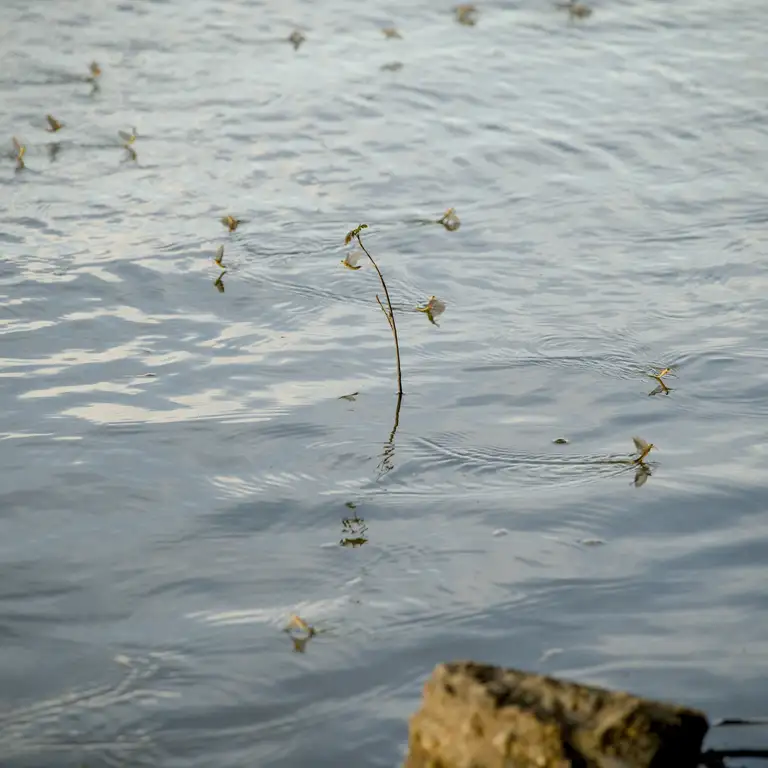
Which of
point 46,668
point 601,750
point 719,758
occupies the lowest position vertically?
point 46,668

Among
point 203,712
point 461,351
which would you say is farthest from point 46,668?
point 461,351

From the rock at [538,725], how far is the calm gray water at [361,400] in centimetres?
45

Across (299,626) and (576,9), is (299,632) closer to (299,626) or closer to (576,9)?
(299,626)

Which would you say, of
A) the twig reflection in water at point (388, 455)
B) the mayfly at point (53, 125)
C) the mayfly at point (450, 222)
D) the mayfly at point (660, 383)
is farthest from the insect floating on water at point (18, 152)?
the mayfly at point (660, 383)

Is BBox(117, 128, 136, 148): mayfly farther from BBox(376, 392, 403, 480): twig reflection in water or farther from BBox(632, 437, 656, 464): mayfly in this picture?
BBox(632, 437, 656, 464): mayfly

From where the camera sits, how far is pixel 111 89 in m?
8.56

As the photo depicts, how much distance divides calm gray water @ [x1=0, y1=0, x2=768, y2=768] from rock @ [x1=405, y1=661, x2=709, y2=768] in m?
0.45

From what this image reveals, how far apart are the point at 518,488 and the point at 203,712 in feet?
4.76

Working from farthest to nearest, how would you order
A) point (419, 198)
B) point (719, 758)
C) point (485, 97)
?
point (485, 97) → point (419, 198) → point (719, 758)

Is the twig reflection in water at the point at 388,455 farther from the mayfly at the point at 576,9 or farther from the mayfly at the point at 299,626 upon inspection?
the mayfly at the point at 576,9

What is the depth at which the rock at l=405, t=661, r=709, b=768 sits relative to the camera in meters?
2.14

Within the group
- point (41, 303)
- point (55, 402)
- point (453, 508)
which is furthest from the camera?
point (41, 303)

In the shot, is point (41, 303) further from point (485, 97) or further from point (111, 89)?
point (485, 97)

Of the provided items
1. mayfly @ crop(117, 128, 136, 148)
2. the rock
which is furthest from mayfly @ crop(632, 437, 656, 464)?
mayfly @ crop(117, 128, 136, 148)
